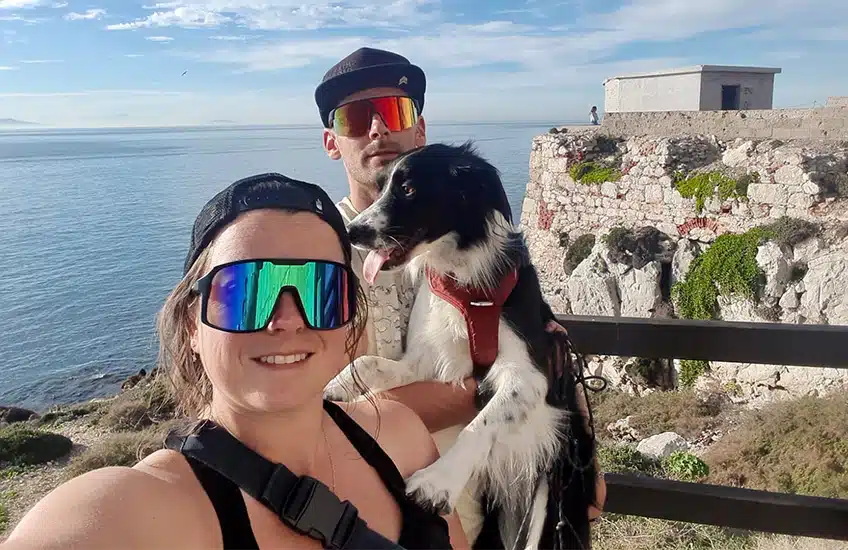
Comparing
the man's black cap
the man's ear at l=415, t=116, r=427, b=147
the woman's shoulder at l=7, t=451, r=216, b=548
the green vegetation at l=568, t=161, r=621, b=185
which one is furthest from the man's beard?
the green vegetation at l=568, t=161, r=621, b=185

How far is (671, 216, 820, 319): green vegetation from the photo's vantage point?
12.0 metres

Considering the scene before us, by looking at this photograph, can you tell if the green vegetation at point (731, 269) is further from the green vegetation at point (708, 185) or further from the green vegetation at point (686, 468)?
the green vegetation at point (686, 468)

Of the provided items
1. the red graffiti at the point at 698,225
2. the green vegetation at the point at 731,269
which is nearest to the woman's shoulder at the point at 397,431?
the green vegetation at the point at 731,269

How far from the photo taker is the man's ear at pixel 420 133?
264 cm

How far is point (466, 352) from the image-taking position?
2.38 meters

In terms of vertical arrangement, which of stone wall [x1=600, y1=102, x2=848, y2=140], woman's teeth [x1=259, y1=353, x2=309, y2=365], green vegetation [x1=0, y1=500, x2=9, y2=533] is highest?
stone wall [x1=600, y1=102, x2=848, y2=140]

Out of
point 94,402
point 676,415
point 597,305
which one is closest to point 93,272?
point 94,402

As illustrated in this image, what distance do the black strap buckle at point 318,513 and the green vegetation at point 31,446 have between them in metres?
13.4

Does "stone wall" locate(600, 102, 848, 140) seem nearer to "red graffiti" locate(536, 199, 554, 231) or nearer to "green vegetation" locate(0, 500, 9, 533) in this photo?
"red graffiti" locate(536, 199, 554, 231)

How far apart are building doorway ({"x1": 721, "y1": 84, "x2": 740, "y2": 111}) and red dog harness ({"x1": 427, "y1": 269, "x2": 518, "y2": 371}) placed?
24.1 metres

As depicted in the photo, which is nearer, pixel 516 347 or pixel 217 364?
pixel 217 364

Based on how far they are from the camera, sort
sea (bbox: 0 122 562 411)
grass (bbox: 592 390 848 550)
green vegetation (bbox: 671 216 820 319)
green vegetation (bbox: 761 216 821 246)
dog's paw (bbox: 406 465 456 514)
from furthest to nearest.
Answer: sea (bbox: 0 122 562 411) < green vegetation (bbox: 671 216 820 319) < green vegetation (bbox: 761 216 821 246) < grass (bbox: 592 390 848 550) < dog's paw (bbox: 406 465 456 514)

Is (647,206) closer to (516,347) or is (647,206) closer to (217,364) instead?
(516,347)

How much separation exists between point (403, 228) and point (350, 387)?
60 centimetres
